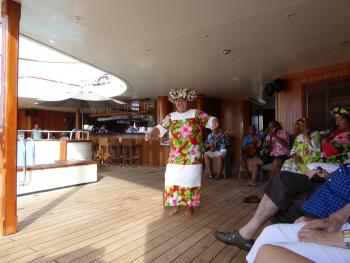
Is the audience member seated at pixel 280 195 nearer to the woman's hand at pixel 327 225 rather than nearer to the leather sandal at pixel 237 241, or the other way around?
the leather sandal at pixel 237 241

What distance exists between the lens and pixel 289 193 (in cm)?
167

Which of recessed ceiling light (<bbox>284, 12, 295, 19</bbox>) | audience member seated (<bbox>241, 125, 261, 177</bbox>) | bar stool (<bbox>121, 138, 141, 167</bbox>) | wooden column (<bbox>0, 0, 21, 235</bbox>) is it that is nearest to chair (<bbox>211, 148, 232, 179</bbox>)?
audience member seated (<bbox>241, 125, 261, 177</bbox>)

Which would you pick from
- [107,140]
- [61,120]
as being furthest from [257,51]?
[61,120]

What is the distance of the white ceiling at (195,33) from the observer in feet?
9.07

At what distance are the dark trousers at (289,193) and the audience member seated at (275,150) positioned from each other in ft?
9.29

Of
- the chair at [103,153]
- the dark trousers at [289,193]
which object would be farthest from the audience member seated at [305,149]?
the chair at [103,153]

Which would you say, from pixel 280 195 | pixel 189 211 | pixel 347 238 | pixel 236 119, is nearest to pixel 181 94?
pixel 189 211

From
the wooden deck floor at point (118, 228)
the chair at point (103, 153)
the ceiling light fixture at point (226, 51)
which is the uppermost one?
the ceiling light fixture at point (226, 51)

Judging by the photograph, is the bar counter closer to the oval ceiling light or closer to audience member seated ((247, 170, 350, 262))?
the oval ceiling light

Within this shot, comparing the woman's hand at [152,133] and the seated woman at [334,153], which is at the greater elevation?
the woman's hand at [152,133]

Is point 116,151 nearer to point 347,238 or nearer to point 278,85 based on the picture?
point 278,85

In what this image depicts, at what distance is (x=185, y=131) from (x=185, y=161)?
1.17ft

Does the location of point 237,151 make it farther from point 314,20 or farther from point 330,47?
point 314,20

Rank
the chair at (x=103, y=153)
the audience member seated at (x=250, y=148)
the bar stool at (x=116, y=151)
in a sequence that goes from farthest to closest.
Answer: the bar stool at (x=116, y=151) < the chair at (x=103, y=153) < the audience member seated at (x=250, y=148)
